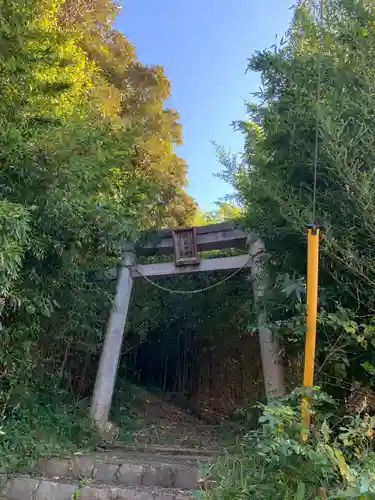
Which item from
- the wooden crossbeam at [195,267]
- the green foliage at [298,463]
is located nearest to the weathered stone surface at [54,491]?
the green foliage at [298,463]

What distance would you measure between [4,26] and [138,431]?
422 cm

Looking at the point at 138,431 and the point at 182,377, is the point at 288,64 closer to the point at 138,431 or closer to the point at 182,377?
the point at 138,431

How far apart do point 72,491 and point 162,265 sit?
263 cm

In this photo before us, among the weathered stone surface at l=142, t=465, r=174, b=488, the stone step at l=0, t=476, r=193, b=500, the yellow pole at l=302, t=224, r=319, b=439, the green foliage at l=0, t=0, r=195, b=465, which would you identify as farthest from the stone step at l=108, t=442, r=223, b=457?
the yellow pole at l=302, t=224, r=319, b=439

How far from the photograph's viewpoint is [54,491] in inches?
113

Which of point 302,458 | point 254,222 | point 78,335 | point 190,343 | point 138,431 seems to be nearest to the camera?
point 302,458

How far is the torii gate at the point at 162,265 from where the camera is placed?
4566mm

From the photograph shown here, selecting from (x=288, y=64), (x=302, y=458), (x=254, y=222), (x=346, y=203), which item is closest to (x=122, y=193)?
(x=254, y=222)

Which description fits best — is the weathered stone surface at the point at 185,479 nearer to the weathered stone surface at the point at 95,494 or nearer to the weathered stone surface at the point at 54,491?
the weathered stone surface at the point at 95,494

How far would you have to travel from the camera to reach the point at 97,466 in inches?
127

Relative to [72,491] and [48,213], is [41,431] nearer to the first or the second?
[72,491]

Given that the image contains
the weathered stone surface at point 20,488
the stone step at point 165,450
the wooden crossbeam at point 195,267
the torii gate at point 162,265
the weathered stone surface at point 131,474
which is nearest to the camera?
the weathered stone surface at point 20,488

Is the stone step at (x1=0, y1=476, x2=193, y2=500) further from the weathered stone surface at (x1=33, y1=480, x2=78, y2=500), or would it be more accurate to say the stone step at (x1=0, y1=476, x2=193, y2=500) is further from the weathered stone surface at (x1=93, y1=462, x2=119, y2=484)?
the weathered stone surface at (x1=93, y1=462, x2=119, y2=484)

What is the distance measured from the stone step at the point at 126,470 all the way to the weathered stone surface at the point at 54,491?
23 centimetres
